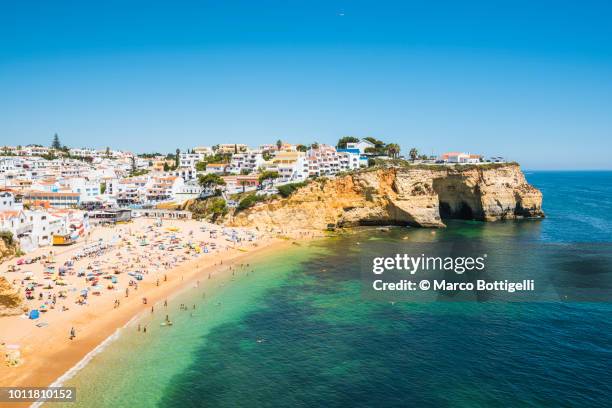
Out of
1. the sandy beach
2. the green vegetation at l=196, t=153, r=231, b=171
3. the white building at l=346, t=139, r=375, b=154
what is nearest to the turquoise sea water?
the sandy beach

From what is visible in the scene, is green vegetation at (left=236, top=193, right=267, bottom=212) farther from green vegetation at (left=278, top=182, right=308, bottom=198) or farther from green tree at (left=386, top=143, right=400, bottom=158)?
green tree at (left=386, top=143, right=400, bottom=158)

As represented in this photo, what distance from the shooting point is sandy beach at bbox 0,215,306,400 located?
1062 inches

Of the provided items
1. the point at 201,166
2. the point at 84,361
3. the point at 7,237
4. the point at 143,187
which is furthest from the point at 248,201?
the point at 84,361

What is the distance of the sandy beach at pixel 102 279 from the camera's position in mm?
26984

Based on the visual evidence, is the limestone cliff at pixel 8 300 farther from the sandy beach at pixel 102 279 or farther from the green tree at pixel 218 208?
the green tree at pixel 218 208

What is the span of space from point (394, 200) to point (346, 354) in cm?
4987

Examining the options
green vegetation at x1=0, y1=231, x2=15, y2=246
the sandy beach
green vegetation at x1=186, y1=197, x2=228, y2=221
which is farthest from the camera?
green vegetation at x1=186, y1=197, x2=228, y2=221

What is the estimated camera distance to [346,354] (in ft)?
89.4

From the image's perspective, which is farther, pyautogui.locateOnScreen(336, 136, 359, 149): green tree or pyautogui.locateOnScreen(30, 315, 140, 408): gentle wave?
pyautogui.locateOnScreen(336, 136, 359, 149): green tree

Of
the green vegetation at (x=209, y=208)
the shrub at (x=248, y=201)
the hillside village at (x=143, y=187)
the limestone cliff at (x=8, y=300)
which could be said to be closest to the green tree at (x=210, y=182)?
the hillside village at (x=143, y=187)

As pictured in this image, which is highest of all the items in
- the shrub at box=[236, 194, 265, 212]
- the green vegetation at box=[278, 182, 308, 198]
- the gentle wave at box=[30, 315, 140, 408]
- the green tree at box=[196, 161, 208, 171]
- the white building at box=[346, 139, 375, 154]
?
the white building at box=[346, 139, 375, 154]

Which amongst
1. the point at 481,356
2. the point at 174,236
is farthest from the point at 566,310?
the point at 174,236

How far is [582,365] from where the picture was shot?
2572cm

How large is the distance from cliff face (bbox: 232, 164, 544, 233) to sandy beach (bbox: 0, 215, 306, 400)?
664cm
